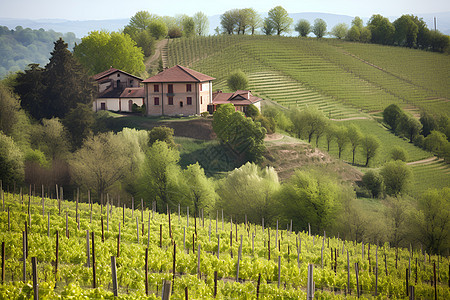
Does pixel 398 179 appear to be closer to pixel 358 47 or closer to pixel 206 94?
pixel 206 94

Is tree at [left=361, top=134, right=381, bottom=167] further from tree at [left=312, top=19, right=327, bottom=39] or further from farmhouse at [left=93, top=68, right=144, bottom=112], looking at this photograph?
tree at [left=312, top=19, right=327, bottom=39]

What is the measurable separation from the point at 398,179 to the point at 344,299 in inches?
1991

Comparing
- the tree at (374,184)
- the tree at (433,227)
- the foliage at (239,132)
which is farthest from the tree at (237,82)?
the tree at (433,227)

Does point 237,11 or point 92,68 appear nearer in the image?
point 92,68

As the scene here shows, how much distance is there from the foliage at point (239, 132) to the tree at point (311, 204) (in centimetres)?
1348

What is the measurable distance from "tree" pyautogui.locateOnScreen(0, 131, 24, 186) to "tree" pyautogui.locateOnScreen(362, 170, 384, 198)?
4015 cm

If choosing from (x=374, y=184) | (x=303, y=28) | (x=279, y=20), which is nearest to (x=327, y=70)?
(x=279, y=20)

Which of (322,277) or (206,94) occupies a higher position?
(206,94)

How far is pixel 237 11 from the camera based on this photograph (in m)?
148

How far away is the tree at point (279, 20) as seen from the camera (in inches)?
5802

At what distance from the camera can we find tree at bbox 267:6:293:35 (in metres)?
147

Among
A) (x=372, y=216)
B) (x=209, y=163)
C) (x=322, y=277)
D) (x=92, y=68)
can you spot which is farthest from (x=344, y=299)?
(x=92, y=68)

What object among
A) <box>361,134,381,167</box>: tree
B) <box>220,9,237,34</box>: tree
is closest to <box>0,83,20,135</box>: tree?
<box>361,134,381,167</box>: tree

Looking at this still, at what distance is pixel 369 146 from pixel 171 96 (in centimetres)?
3239
